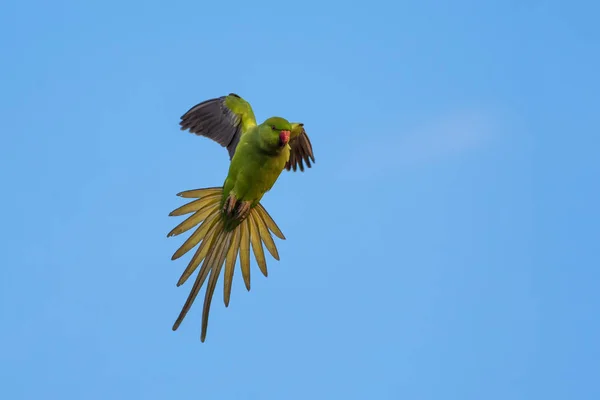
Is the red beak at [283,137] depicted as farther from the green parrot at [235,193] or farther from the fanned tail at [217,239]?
the fanned tail at [217,239]

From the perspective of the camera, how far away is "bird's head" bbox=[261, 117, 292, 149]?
7352mm

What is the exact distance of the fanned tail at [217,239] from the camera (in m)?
7.81

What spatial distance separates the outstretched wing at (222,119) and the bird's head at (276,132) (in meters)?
0.90

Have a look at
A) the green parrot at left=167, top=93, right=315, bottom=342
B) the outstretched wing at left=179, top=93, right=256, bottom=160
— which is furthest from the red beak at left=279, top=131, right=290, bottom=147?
the outstretched wing at left=179, top=93, right=256, bottom=160

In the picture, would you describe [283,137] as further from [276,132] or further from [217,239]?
[217,239]

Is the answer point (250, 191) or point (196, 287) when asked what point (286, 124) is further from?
point (196, 287)

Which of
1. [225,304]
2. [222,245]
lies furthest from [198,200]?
[225,304]

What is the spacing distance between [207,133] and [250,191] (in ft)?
3.65

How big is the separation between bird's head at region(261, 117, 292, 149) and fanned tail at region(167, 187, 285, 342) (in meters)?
0.95

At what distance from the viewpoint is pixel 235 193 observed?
7.77m

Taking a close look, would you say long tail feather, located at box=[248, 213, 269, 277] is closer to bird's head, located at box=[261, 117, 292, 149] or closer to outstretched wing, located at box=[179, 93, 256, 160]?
outstretched wing, located at box=[179, 93, 256, 160]

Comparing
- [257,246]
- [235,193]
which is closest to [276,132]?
[235,193]

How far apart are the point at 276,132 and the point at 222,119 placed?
4.22 feet

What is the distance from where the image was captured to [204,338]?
7285 mm
